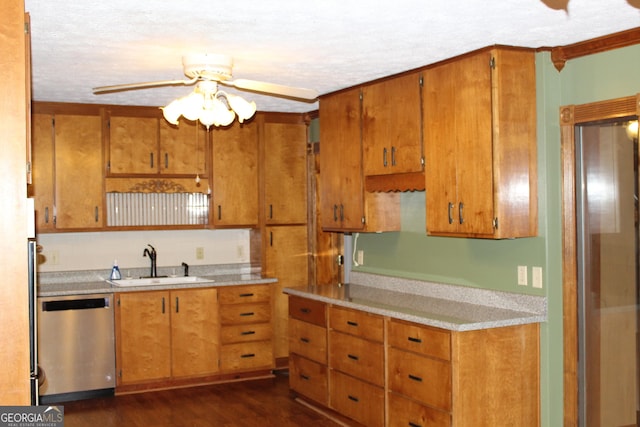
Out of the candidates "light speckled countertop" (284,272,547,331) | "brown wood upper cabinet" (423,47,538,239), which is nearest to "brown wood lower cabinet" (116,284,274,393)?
"light speckled countertop" (284,272,547,331)

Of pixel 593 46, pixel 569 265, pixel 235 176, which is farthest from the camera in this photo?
pixel 235 176

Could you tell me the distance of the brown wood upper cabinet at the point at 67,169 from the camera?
6016 millimetres

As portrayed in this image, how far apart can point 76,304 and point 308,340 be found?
1.90 meters

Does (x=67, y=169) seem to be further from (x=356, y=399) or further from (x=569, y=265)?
(x=569, y=265)

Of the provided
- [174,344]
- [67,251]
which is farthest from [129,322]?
[67,251]

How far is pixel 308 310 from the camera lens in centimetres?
554

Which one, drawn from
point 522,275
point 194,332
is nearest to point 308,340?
point 194,332

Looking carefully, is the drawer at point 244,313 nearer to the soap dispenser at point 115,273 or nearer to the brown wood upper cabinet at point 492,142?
the soap dispenser at point 115,273

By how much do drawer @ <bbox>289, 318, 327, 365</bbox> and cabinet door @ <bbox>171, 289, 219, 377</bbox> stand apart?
89 cm

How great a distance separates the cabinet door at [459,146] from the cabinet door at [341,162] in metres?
0.83

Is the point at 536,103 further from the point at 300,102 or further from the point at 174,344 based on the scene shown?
the point at 174,344

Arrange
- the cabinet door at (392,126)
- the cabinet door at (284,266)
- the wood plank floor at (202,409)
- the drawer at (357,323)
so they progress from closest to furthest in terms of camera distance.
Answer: the drawer at (357,323)
the cabinet door at (392,126)
the wood plank floor at (202,409)
the cabinet door at (284,266)

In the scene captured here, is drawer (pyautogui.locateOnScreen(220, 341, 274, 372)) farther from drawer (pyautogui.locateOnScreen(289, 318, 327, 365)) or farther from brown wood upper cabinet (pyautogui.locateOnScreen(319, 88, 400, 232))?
brown wood upper cabinet (pyautogui.locateOnScreen(319, 88, 400, 232))

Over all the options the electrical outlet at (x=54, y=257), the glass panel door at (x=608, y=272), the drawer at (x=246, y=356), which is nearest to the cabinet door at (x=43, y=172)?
the electrical outlet at (x=54, y=257)
